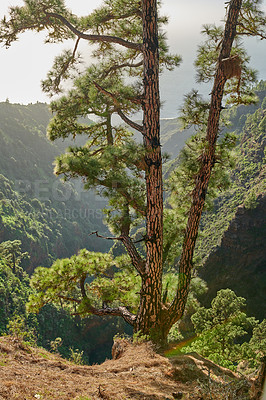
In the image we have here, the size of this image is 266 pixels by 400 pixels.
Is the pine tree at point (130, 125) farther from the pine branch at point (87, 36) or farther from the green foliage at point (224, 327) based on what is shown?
the green foliage at point (224, 327)

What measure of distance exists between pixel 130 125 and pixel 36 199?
68313 millimetres

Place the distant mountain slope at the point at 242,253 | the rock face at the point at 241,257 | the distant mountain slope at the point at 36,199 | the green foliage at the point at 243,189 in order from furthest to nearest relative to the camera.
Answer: the distant mountain slope at the point at 36,199, the green foliage at the point at 243,189, the rock face at the point at 241,257, the distant mountain slope at the point at 242,253

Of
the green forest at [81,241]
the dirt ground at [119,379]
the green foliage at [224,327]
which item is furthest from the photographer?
the green forest at [81,241]

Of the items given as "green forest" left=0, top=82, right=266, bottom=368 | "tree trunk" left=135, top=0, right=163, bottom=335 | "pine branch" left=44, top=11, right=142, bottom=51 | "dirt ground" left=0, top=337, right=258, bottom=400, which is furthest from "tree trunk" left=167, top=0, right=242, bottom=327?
"pine branch" left=44, top=11, right=142, bottom=51

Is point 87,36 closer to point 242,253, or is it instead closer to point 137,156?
point 137,156

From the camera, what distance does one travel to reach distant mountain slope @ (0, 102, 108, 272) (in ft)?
184

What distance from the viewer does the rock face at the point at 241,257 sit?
3188 centimetres

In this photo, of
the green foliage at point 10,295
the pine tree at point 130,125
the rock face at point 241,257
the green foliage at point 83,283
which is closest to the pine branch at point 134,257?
the pine tree at point 130,125

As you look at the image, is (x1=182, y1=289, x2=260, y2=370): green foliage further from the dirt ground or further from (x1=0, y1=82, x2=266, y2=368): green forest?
the dirt ground

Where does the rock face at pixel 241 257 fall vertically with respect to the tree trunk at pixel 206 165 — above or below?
above

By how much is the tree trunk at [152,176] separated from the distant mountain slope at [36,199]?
50423mm

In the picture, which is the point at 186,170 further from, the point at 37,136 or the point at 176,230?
the point at 37,136

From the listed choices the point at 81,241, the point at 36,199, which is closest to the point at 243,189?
the point at 81,241

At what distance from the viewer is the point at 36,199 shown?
68.1 metres
